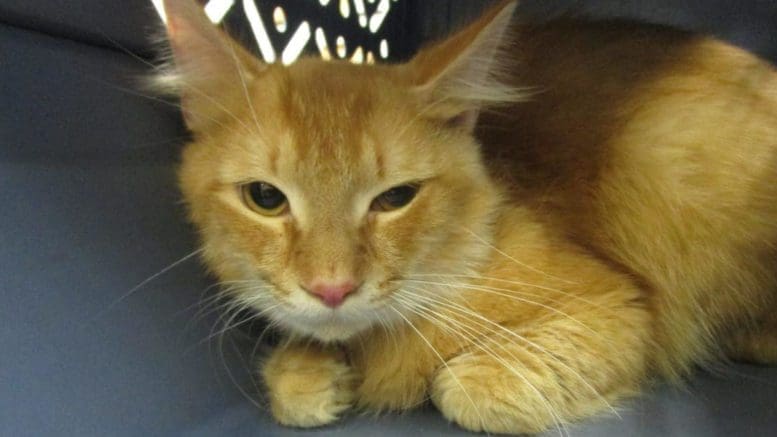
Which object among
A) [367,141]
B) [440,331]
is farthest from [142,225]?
[440,331]

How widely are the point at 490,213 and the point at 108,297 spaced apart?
1.94ft

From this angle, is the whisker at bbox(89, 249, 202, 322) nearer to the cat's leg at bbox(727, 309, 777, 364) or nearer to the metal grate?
the metal grate

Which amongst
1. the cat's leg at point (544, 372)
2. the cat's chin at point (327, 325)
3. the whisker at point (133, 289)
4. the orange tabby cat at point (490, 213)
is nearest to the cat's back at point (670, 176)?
the orange tabby cat at point (490, 213)

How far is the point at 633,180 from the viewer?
1294 mm

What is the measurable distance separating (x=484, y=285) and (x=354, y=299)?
0.93ft

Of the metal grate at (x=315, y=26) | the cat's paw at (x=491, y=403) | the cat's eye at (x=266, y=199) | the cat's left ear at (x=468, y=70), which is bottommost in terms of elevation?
the cat's paw at (x=491, y=403)

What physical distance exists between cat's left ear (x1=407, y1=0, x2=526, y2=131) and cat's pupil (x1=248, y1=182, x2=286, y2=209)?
0.88 ft

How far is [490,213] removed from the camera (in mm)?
1193

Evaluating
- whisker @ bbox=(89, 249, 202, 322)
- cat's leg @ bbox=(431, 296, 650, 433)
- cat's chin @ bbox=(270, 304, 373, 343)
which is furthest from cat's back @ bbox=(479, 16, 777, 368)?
whisker @ bbox=(89, 249, 202, 322)

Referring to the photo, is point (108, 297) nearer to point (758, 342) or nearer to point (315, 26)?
point (315, 26)

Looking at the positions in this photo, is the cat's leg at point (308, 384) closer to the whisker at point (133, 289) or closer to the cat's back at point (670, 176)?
the whisker at point (133, 289)

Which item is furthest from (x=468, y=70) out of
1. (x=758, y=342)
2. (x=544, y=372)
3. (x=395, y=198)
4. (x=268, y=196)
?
(x=758, y=342)

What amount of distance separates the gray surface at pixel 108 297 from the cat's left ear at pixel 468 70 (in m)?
0.47

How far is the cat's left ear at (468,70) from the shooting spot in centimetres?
106
